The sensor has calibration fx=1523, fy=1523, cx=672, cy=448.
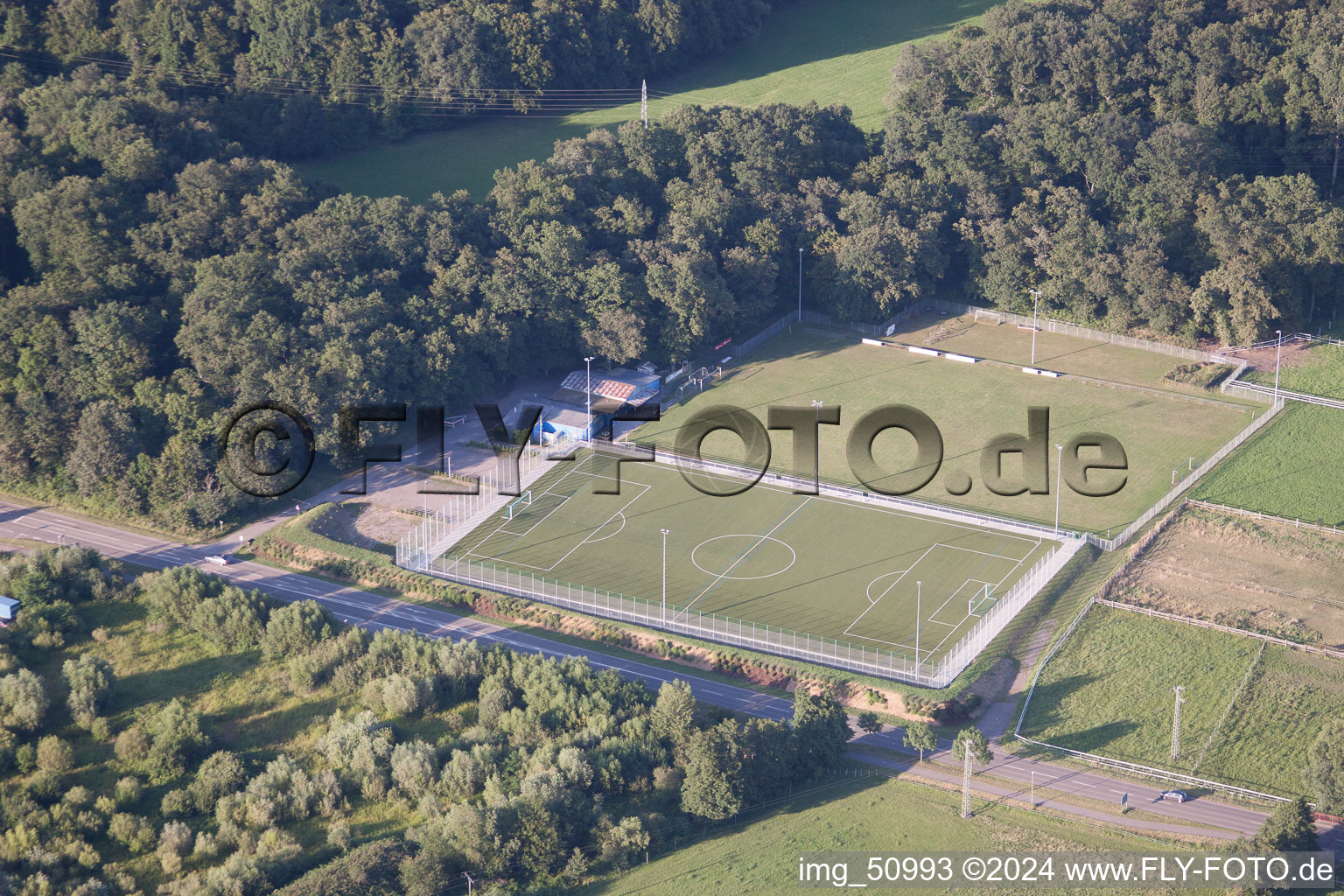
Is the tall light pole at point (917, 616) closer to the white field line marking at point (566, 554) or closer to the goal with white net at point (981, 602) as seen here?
the goal with white net at point (981, 602)

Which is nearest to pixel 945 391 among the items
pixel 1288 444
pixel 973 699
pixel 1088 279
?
pixel 1088 279

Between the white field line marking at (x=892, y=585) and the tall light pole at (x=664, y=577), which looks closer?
the white field line marking at (x=892, y=585)

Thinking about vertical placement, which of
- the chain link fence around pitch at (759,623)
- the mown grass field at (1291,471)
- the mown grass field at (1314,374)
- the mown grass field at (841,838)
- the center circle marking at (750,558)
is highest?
the mown grass field at (1314,374)

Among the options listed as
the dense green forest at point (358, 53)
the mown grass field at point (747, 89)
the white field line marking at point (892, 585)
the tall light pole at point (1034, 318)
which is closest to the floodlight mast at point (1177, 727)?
the white field line marking at point (892, 585)

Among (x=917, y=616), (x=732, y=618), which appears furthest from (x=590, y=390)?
(x=917, y=616)

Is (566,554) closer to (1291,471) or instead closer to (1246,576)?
(1246,576)
